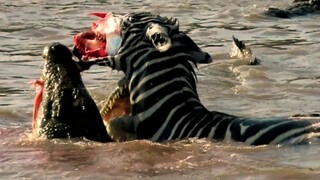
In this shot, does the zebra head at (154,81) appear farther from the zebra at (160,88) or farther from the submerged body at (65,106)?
the submerged body at (65,106)

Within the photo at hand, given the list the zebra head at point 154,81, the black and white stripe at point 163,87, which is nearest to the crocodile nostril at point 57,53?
the zebra head at point 154,81

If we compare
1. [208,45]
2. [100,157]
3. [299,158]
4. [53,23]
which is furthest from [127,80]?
[53,23]

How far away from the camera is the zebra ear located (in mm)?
6539

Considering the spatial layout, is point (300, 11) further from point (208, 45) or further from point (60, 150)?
point (60, 150)

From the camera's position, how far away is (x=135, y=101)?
678cm

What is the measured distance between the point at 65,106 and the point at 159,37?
2.51ft

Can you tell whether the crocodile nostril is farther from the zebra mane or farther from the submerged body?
the zebra mane

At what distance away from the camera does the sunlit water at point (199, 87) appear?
6.13 meters

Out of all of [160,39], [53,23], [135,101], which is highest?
[160,39]

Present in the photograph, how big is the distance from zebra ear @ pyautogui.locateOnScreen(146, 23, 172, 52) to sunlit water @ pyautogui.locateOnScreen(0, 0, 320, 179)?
641 millimetres

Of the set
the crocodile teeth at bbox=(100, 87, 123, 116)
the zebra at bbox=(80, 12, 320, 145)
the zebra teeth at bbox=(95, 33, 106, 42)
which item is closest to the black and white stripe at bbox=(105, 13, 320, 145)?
the zebra at bbox=(80, 12, 320, 145)

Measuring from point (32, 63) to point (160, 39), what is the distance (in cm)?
540

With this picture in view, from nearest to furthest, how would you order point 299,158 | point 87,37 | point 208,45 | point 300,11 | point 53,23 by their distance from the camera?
point 299,158, point 87,37, point 208,45, point 53,23, point 300,11

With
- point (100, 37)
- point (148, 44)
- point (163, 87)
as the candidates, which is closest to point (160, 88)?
point (163, 87)
